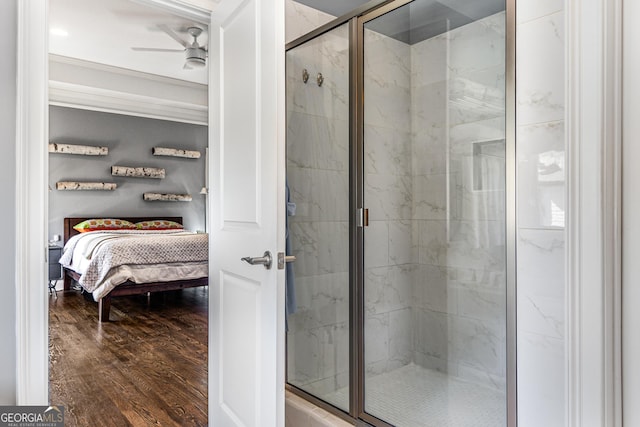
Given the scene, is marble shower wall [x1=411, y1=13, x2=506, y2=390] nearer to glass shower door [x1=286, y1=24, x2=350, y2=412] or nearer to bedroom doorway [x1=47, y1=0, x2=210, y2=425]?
glass shower door [x1=286, y1=24, x2=350, y2=412]

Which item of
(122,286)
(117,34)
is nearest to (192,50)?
(117,34)

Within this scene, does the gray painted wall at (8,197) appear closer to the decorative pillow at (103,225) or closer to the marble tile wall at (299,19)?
the marble tile wall at (299,19)

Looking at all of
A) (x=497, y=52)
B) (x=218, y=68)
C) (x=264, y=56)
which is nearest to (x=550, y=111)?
(x=497, y=52)

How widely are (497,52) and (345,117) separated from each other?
79 cm

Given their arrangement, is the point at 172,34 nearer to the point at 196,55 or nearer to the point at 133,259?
the point at 196,55

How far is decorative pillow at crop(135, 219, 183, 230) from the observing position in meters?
6.48

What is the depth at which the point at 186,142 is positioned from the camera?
23.8ft

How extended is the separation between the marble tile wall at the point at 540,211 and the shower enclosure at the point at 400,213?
0.56 metres

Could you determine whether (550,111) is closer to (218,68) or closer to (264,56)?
(264,56)

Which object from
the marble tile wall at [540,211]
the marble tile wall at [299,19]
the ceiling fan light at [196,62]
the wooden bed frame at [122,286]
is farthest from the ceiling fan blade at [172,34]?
the marble tile wall at [540,211]

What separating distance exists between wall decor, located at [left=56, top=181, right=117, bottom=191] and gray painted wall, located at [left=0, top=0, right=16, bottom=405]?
5.08 metres

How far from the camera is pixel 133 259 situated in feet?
15.0

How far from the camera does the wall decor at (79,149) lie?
582cm

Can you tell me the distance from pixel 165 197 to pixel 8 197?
18.3 ft
